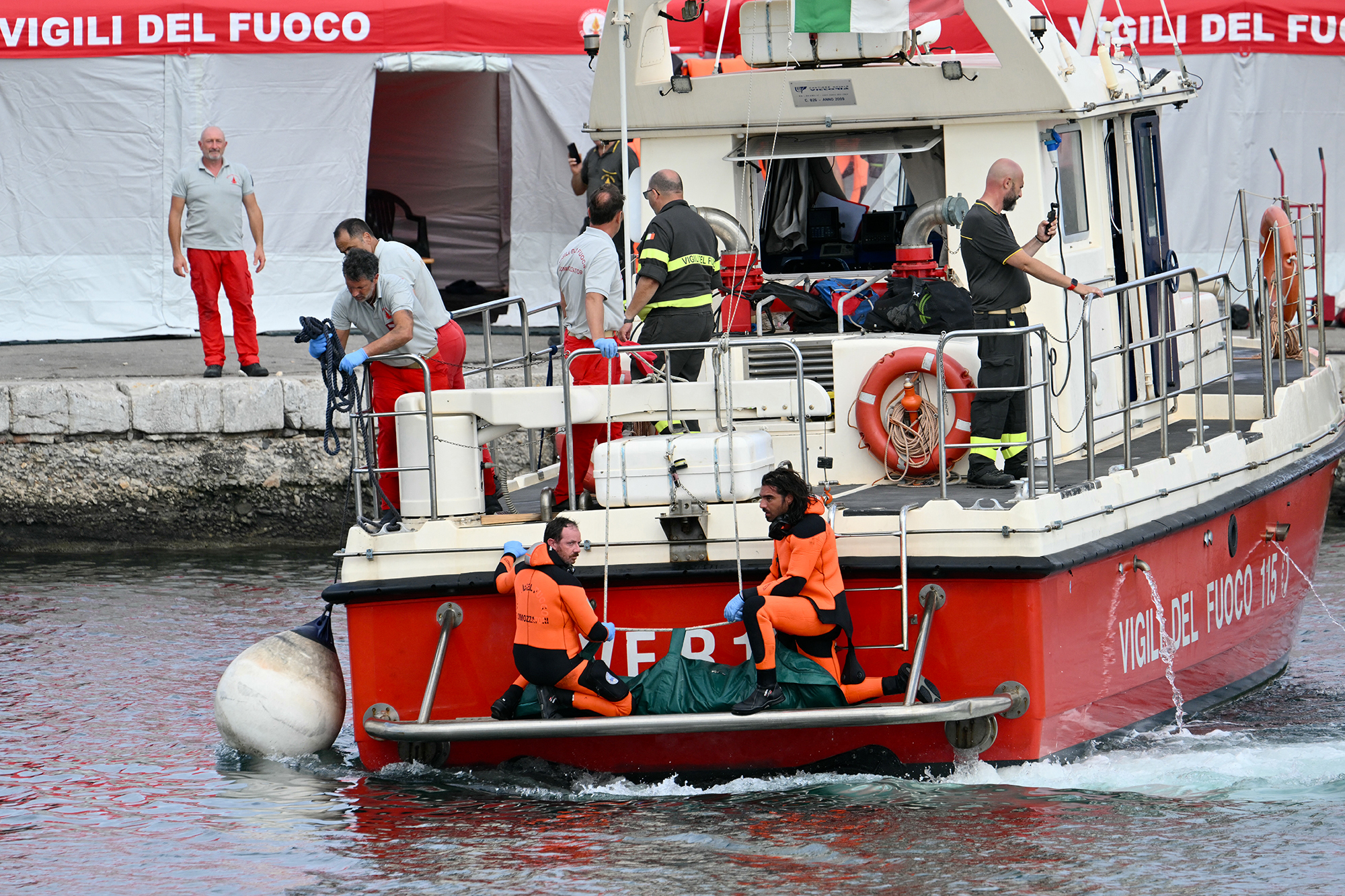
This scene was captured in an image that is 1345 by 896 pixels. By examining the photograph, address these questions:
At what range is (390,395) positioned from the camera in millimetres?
7355

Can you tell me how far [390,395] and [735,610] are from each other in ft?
5.99

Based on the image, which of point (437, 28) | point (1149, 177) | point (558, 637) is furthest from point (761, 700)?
point (437, 28)

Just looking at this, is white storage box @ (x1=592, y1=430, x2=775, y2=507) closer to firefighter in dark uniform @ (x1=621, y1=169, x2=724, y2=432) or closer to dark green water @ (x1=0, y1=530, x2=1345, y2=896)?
dark green water @ (x1=0, y1=530, x2=1345, y2=896)

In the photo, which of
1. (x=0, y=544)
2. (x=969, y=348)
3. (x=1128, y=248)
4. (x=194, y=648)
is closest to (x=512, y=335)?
(x=0, y=544)

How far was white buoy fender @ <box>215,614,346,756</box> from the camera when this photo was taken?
7.03 m

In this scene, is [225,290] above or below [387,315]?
above

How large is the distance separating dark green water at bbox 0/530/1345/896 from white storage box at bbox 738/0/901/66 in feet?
9.91

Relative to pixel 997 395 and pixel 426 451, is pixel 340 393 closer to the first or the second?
pixel 426 451

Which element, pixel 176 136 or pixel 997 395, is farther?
pixel 176 136

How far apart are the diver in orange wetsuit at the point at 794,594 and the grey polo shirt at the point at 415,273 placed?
204cm

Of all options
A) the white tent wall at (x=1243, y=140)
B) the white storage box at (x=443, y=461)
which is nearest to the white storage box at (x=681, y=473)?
the white storage box at (x=443, y=461)

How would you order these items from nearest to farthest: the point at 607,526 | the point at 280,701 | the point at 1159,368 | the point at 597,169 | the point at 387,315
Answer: the point at 607,526 < the point at 280,701 < the point at 387,315 < the point at 1159,368 < the point at 597,169

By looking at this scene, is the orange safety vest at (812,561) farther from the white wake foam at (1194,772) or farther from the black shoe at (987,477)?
the black shoe at (987,477)

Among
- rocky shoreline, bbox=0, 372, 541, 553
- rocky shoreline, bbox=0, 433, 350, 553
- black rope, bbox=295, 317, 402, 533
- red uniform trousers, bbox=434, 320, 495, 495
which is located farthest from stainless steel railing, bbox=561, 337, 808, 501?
rocky shoreline, bbox=0, 433, 350, 553
